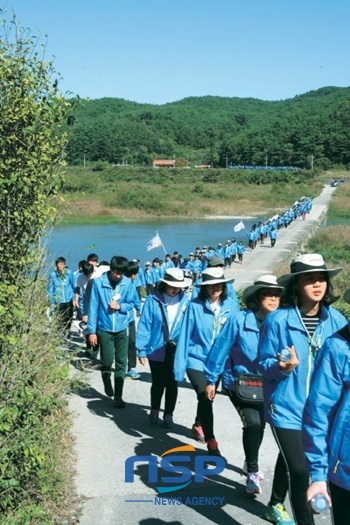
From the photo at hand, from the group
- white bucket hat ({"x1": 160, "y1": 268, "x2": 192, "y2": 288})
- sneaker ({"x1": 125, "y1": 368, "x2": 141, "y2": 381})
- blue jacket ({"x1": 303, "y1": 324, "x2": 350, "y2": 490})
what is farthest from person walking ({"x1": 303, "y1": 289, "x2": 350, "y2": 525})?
sneaker ({"x1": 125, "y1": 368, "x2": 141, "y2": 381})

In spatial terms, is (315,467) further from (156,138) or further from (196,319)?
(156,138)

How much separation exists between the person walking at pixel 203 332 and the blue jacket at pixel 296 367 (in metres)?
1.51

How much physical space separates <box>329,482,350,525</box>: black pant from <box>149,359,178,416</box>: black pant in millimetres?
3289

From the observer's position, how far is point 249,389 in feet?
14.8

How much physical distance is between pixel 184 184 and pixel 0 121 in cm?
8305

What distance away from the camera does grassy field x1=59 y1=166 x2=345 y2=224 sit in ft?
202

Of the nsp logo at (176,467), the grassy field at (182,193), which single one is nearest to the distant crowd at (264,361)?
the nsp logo at (176,467)

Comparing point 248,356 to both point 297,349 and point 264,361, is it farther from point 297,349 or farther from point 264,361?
point 297,349

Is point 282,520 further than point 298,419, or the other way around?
point 282,520

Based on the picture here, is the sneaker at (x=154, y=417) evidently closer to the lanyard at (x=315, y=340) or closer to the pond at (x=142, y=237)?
the lanyard at (x=315, y=340)

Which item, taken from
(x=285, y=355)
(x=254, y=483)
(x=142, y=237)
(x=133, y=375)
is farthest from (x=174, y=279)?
(x=142, y=237)

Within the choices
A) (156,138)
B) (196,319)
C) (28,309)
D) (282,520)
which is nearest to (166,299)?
(196,319)

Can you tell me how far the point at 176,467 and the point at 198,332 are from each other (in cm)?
106

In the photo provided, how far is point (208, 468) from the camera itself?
503 cm
